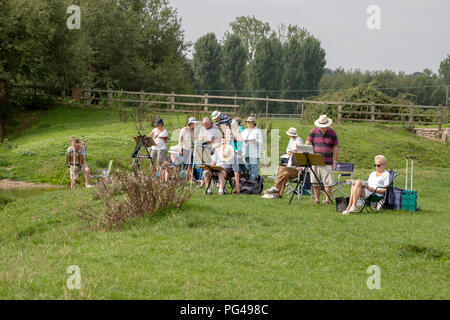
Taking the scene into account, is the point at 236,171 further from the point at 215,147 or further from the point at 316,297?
the point at 316,297

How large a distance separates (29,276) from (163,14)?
53169 millimetres

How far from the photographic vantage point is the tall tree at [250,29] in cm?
9738

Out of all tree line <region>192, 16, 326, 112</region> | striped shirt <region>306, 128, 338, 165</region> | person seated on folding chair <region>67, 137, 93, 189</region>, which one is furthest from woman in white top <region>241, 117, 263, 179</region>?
tree line <region>192, 16, 326, 112</region>

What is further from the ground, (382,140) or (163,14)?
(163,14)

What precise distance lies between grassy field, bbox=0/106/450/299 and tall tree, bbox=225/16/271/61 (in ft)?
273

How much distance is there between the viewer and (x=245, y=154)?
51.6ft

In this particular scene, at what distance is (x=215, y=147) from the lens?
15055 mm

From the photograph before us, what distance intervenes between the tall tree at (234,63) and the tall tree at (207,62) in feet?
12.7

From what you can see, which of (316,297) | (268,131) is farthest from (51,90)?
(316,297)

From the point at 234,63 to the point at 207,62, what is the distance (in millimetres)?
6393

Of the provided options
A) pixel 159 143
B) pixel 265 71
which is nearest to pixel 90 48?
pixel 159 143

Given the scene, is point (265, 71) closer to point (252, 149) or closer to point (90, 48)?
point (90, 48)

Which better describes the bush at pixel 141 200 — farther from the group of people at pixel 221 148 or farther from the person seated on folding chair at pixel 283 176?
the person seated on folding chair at pixel 283 176

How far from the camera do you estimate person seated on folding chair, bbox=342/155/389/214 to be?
40.1 feet
